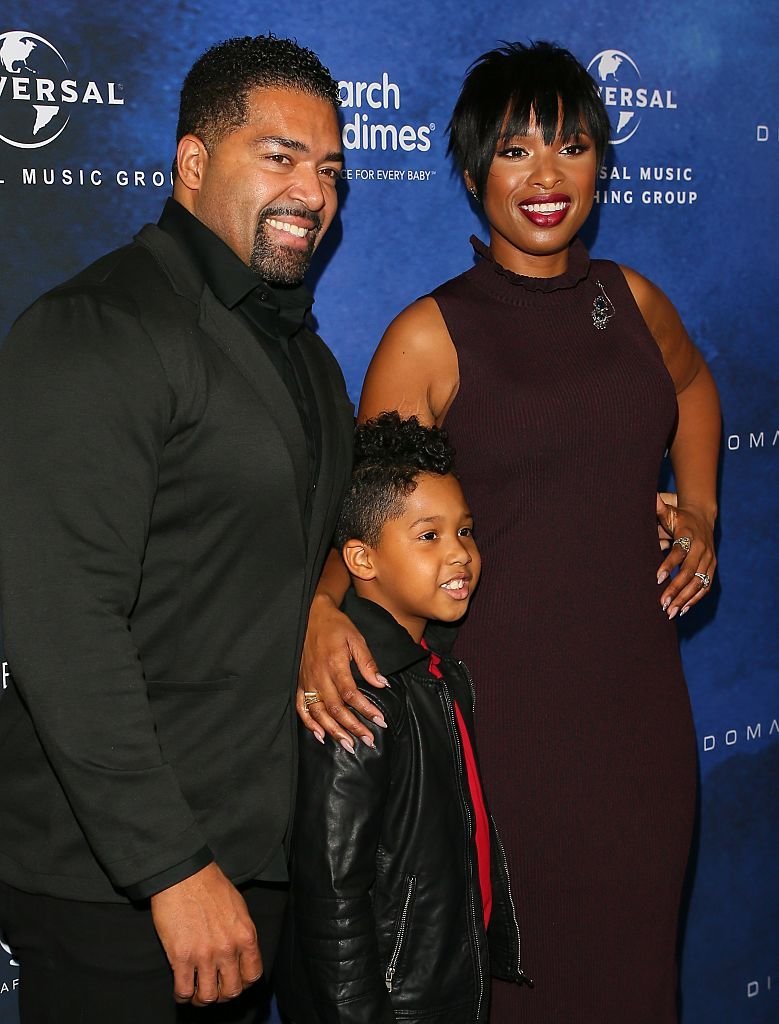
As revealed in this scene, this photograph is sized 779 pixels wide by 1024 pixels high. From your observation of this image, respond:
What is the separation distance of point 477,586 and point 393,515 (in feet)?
0.90

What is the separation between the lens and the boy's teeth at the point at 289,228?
65.5 inches

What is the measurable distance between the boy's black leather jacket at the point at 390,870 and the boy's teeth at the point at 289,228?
581 mm

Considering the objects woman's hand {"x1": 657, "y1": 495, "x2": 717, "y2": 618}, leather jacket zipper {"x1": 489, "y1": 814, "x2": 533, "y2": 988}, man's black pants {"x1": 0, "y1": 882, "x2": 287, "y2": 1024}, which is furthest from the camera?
woman's hand {"x1": 657, "y1": 495, "x2": 717, "y2": 618}

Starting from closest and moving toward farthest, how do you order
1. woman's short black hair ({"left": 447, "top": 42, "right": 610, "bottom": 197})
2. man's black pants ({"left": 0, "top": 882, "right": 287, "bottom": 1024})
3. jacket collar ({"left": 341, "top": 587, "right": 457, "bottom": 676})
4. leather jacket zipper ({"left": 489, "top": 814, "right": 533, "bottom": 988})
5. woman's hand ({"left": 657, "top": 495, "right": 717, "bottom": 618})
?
man's black pants ({"left": 0, "top": 882, "right": 287, "bottom": 1024}), jacket collar ({"left": 341, "top": 587, "right": 457, "bottom": 676}), leather jacket zipper ({"left": 489, "top": 814, "right": 533, "bottom": 988}), woman's short black hair ({"left": 447, "top": 42, "right": 610, "bottom": 197}), woman's hand ({"left": 657, "top": 495, "right": 717, "bottom": 618})

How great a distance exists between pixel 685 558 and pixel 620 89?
1116mm

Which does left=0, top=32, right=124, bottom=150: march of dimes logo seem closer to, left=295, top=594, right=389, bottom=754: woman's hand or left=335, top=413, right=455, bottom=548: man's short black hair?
left=335, top=413, right=455, bottom=548: man's short black hair

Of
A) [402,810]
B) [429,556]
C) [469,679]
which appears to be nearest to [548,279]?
[429,556]

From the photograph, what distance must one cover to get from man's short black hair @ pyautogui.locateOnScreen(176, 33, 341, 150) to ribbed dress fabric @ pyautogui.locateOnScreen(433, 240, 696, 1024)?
59 cm

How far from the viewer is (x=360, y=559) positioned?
195 centimetres

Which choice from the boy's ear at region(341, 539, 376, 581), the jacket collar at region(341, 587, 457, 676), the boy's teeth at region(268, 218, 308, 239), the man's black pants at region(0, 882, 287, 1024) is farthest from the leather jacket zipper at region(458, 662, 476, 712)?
the boy's teeth at region(268, 218, 308, 239)

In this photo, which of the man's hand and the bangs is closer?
the man's hand

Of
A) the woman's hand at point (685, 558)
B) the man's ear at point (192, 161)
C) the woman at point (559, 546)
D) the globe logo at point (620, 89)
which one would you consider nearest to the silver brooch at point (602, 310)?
the woman at point (559, 546)

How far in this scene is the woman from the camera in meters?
2.09

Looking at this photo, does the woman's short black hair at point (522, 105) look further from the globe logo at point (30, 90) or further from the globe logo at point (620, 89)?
the globe logo at point (30, 90)
